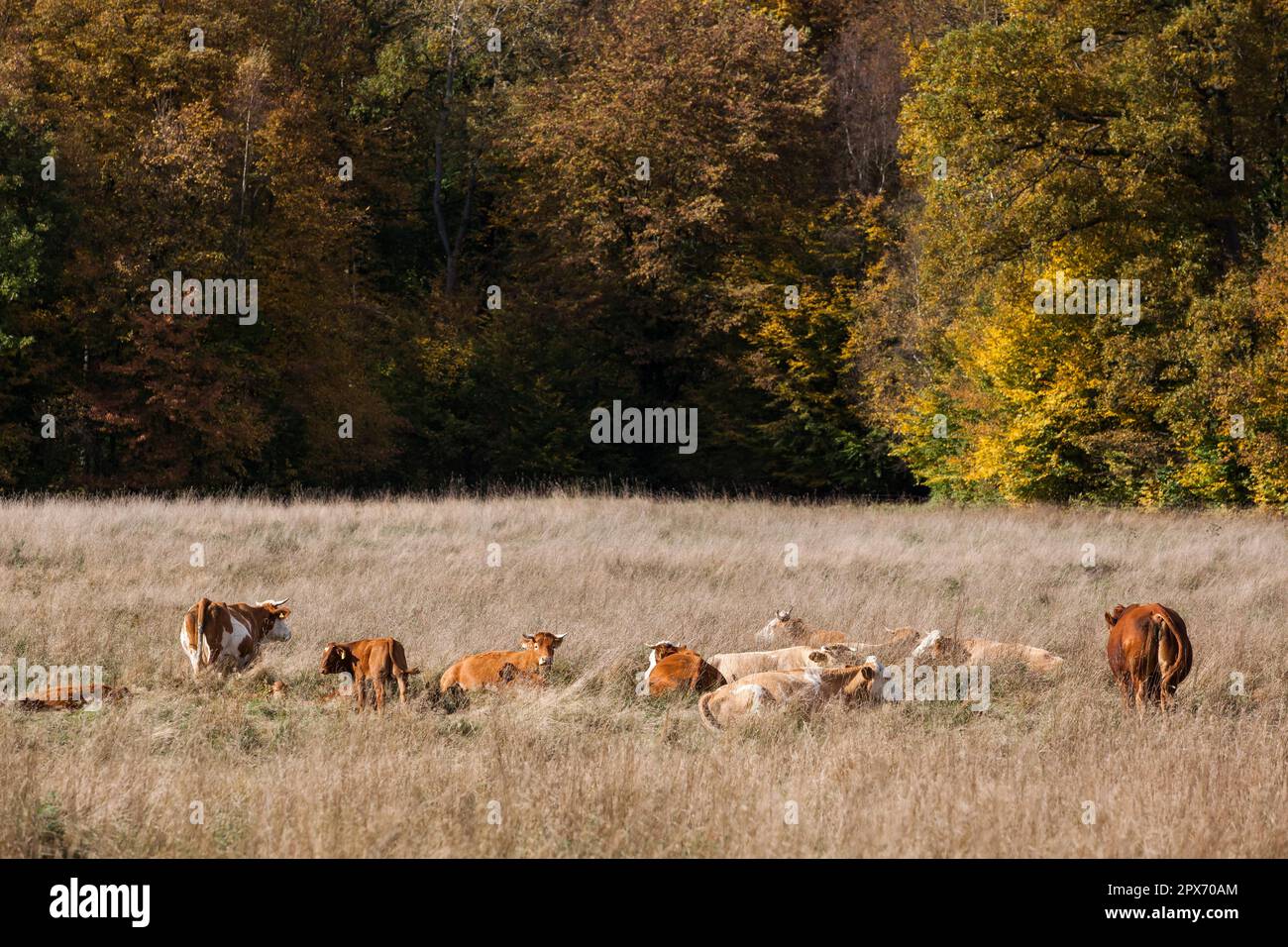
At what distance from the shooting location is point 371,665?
941 centimetres

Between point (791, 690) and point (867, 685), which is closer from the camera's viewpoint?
point (791, 690)

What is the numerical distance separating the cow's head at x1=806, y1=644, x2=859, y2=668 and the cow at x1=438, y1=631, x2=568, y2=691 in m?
1.88

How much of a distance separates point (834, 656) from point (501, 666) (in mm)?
2556

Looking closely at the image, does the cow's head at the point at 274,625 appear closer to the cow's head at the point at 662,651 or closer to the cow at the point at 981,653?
the cow's head at the point at 662,651

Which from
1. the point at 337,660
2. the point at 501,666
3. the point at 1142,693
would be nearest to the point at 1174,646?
the point at 1142,693

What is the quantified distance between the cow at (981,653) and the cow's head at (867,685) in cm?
115

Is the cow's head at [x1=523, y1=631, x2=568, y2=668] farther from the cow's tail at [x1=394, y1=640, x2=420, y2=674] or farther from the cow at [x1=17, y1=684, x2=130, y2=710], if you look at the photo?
the cow at [x1=17, y1=684, x2=130, y2=710]

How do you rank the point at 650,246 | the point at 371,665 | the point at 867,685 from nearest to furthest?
the point at 867,685, the point at 371,665, the point at 650,246

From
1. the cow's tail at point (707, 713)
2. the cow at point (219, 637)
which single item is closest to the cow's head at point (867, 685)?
the cow's tail at point (707, 713)

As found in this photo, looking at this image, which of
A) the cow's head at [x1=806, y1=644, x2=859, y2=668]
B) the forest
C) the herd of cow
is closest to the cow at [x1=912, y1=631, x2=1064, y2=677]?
the herd of cow

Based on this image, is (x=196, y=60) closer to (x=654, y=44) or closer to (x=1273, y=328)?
(x=654, y=44)

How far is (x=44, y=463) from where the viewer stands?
29844 millimetres

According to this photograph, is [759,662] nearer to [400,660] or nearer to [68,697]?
[400,660]

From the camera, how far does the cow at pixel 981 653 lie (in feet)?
34.2
